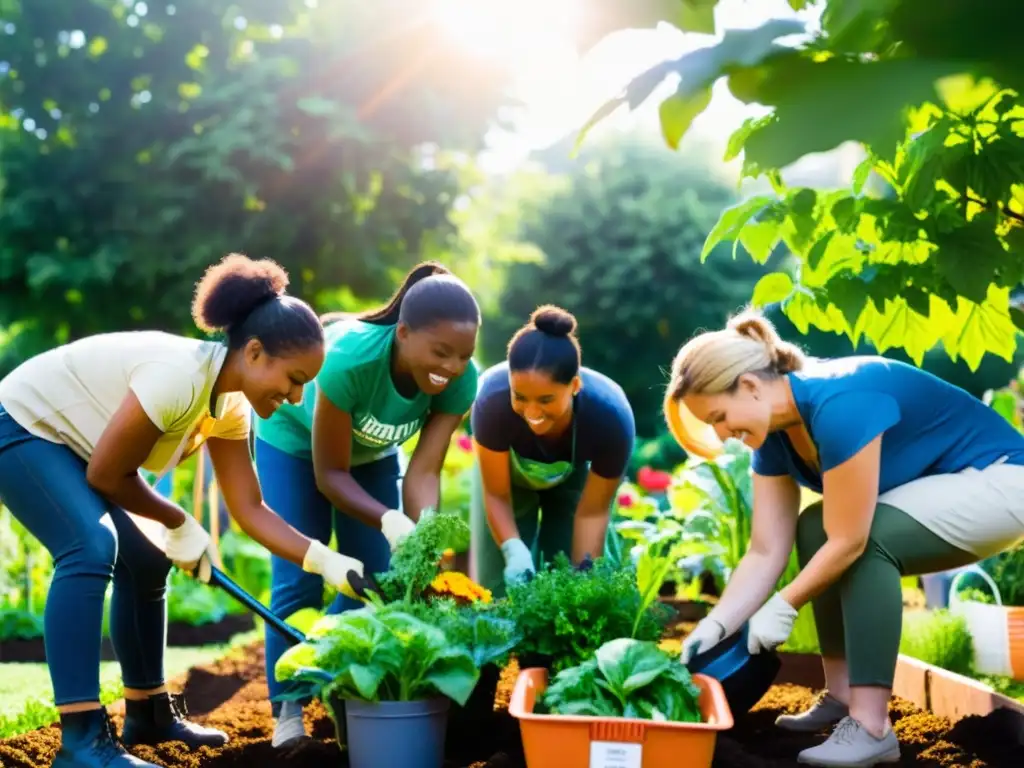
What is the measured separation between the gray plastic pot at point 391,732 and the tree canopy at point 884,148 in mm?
1262

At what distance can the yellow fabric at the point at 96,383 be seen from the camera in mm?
2445

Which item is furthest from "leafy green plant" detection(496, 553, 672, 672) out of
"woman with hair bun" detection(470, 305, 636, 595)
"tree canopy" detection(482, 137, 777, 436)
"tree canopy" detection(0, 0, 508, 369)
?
"tree canopy" detection(482, 137, 777, 436)

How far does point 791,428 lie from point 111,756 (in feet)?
5.90

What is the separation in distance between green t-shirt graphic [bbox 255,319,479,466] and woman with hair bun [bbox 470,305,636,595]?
172 millimetres

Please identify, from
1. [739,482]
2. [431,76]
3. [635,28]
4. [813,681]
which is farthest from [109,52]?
[635,28]

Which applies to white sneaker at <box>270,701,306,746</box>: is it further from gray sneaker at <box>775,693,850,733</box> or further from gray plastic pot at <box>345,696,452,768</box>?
gray sneaker at <box>775,693,850,733</box>

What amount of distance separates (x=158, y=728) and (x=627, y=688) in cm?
137

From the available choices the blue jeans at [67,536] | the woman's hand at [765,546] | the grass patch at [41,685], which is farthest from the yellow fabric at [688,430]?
the grass patch at [41,685]

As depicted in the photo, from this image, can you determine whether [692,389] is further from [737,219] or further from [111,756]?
[111,756]

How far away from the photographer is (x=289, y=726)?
2.69 metres

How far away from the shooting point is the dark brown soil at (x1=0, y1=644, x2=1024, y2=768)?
250cm

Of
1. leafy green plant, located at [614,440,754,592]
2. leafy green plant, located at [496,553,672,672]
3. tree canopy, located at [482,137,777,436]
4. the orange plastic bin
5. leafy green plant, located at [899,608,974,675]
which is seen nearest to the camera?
the orange plastic bin

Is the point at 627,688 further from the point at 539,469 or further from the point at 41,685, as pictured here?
the point at 41,685

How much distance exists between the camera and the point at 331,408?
287cm
